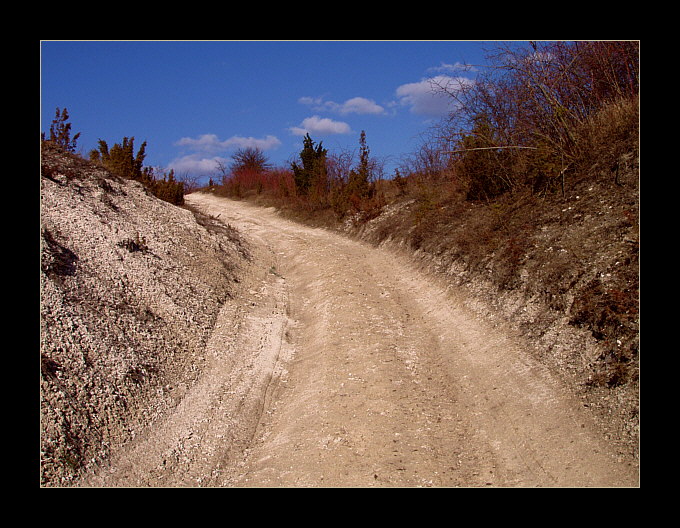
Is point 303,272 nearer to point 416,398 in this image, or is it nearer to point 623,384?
point 416,398

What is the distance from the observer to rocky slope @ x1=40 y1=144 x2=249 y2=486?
205 inches

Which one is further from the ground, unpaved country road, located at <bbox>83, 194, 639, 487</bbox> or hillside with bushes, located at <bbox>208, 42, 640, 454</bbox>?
hillside with bushes, located at <bbox>208, 42, 640, 454</bbox>

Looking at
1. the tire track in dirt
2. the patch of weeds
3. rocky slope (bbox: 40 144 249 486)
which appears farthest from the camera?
the patch of weeds

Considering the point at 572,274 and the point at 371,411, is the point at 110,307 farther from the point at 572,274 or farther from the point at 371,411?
the point at 572,274

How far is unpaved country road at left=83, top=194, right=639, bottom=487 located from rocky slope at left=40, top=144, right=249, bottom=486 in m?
0.40

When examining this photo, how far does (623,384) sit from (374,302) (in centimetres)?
498

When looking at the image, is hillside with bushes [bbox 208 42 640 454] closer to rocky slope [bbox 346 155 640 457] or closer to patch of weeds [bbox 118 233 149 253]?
rocky slope [bbox 346 155 640 457]

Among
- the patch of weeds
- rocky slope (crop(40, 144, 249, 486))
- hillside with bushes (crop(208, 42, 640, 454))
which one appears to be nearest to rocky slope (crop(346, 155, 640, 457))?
hillside with bushes (crop(208, 42, 640, 454))

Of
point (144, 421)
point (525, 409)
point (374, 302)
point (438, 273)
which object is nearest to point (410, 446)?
point (525, 409)

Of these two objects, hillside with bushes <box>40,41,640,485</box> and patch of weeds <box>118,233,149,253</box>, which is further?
patch of weeds <box>118,233,149,253</box>

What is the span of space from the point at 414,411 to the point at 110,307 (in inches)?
175

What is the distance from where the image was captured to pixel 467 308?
8.72 m

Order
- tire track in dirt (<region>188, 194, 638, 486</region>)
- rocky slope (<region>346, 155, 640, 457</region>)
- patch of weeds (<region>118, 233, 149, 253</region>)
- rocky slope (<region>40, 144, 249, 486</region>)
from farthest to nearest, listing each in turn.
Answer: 1. patch of weeds (<region>118, 233, 149, 253</region>)
2. rocky slope (<region>346, 155, 640, 457</region>)
3. rocky slope (<region>40, 144, 249, 486</region>)
4. tire track in dirt (<region>188, 194, 638, 486</region>)
